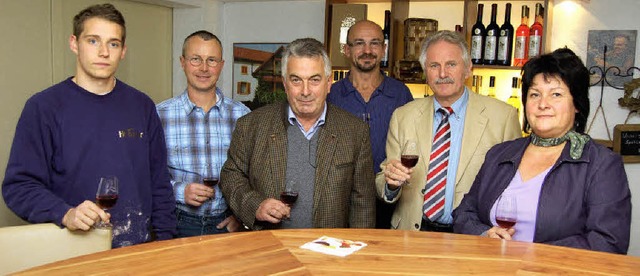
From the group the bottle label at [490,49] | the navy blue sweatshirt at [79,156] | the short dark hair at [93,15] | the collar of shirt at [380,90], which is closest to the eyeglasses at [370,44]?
the collar of shirt at [380,90]

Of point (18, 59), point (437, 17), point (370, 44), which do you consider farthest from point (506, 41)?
point (18, 59)

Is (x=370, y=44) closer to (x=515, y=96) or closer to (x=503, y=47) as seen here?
(x=503, y=47)

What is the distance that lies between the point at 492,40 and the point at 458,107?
1.83 meters

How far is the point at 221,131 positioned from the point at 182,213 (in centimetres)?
49

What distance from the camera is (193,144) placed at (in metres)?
3.17

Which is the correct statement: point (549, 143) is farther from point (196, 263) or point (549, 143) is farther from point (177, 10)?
point (177, 10)

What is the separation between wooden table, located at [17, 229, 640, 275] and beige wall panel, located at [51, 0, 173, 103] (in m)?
3.05

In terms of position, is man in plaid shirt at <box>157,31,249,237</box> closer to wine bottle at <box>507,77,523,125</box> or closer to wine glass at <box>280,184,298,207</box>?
wine glass at <box>280,184,298,207</box>

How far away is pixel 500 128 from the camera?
3.03m

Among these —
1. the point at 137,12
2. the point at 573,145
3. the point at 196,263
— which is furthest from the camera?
the point at 137,12

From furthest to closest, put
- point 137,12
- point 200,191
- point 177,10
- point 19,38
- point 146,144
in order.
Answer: point 177,10, point 137,12, point 19,38, point 200,191, point 146,144

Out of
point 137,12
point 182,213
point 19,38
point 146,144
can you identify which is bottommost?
point 182,213

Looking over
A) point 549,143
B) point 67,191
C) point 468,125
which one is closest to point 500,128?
point 468,125

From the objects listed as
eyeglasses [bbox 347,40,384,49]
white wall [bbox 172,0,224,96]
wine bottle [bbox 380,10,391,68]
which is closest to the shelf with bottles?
wine bottle [bbox 380,10,391,68]
